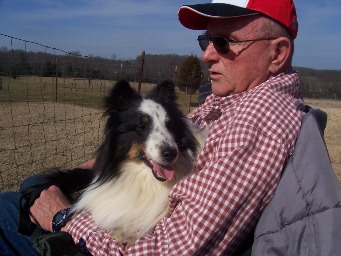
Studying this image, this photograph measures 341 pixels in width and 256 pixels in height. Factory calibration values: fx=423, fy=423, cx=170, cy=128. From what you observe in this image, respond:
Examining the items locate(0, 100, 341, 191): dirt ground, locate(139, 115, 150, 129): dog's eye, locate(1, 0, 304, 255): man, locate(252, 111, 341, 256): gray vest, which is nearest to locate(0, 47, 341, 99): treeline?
locate(0, 100, 341, 191): dirt ground

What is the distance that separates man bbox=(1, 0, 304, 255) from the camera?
1.90m

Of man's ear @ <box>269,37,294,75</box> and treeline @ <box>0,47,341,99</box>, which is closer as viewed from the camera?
man's ear @ <box>269,37,294,75</box>

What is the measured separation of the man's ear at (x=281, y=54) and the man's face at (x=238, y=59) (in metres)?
0.03

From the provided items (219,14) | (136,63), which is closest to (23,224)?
(219,14)

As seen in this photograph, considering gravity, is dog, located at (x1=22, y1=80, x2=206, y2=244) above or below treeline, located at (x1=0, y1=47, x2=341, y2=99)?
below

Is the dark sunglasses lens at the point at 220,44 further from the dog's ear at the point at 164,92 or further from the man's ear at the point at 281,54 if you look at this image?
the dog's ear at the point at 164,92

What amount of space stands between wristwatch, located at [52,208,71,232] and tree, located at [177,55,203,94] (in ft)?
32.0

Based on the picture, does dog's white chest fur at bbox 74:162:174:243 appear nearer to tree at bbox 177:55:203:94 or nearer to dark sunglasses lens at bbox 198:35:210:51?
dark sunglasses lens at bbox 198:35:210:51

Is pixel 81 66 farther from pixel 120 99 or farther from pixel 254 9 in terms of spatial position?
pixel 254 9

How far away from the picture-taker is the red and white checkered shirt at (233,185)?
6.19 feet

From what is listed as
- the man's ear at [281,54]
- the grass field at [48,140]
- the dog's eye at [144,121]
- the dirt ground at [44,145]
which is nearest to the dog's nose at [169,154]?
the dog's eye at [144,121]

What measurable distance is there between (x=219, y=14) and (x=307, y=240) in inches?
48.6

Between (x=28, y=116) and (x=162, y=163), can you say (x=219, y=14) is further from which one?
(x=28, y=116)

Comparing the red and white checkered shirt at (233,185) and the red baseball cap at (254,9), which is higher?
the red baseball cap at (254,9)
